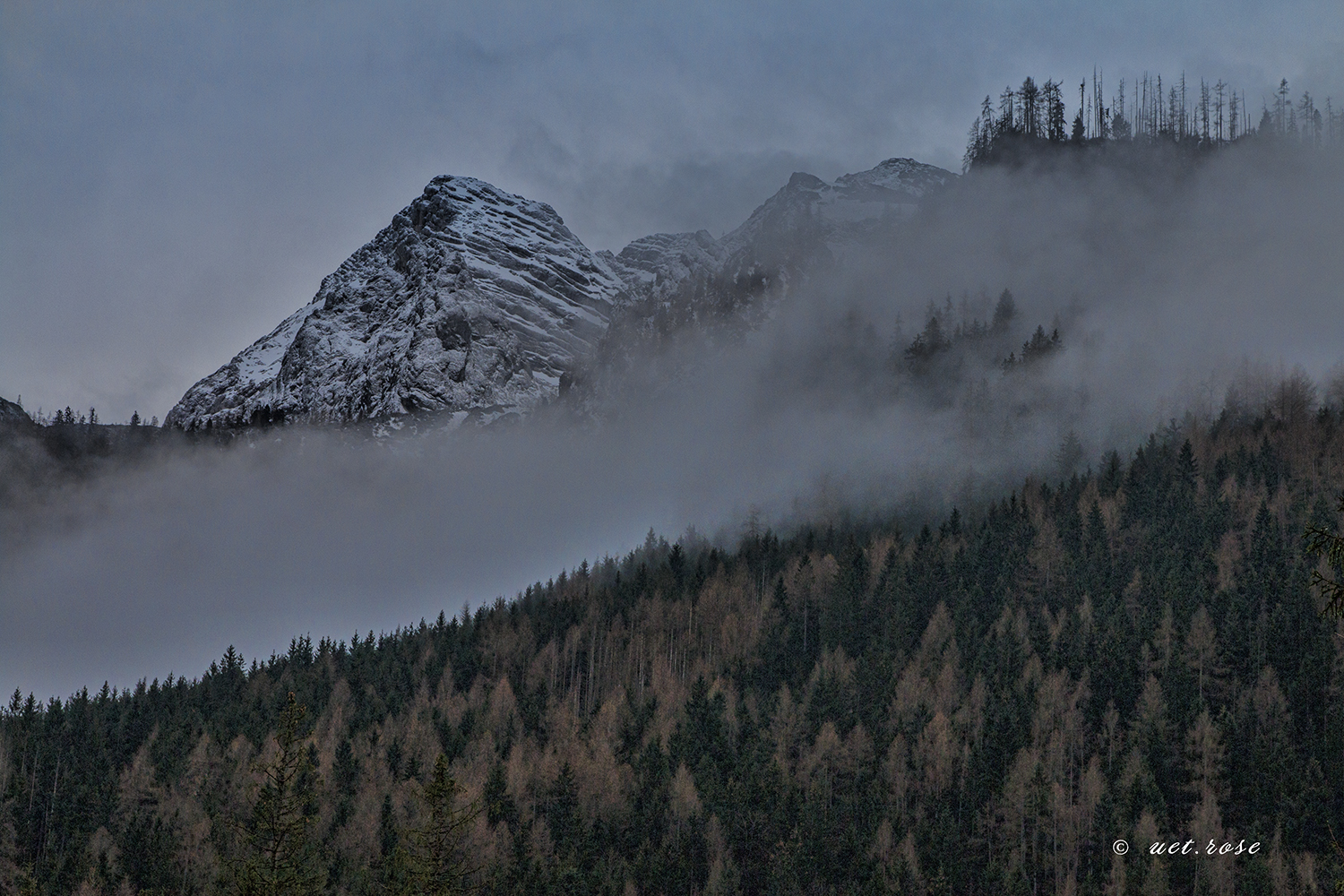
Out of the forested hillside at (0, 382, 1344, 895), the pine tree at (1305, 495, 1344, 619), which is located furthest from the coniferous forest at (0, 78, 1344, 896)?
the pine tree at (1305, 495, 1344, 619)

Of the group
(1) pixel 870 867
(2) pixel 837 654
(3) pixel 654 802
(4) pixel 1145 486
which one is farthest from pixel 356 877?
(4) pixel 1145 486

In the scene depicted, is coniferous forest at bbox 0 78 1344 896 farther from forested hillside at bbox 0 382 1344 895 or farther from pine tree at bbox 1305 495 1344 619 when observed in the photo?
pine tree at bbox 1305 495 1344 619

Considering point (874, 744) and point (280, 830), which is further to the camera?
point (874, 744)

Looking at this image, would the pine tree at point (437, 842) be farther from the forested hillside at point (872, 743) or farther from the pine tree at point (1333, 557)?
the pine tree at point (1333, 557)

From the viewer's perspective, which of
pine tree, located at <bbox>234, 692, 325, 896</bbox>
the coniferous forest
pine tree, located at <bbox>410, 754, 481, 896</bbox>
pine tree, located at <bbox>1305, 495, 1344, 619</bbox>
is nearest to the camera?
pine tree, located at <bbox>1305, 495, 1344, 619</bbox>

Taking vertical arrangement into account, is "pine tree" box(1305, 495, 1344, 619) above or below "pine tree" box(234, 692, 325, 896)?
above

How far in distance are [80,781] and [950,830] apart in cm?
11134

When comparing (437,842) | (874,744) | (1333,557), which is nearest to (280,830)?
(437,842)

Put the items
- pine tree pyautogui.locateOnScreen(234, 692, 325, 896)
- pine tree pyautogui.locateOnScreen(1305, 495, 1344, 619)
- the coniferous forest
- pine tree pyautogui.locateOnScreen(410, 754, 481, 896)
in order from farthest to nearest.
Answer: the coniferous forest < pine tree pyautogui.locateOnScreen(410, 754, 481, 896) < pine tree pyautogui.locateOnScreen(234, 692, 325, 896) < pine tree pyautogui.locateOnScreen(1305, 495, 1344, 619)

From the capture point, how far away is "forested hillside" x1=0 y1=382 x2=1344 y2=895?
108375mm

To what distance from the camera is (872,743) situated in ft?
440

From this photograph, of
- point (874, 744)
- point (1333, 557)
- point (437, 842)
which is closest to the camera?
point (1333, 557)

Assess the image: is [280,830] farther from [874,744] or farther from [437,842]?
[874,744]

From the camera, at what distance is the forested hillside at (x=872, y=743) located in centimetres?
10838
